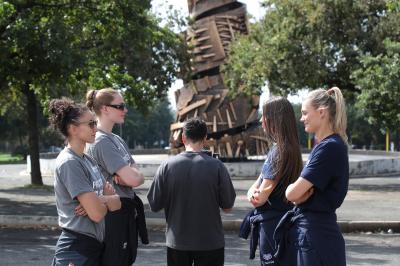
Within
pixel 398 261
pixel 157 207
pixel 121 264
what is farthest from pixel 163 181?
pixel 398 261

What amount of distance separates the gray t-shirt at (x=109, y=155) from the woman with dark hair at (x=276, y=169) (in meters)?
1.11

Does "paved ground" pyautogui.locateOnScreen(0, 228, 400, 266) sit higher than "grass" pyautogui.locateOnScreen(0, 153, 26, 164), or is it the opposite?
"grass" pyautogui.locateOnScreen(0, 153, 26, 164)

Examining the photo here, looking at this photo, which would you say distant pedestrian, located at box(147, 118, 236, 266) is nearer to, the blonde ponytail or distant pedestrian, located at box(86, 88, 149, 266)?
distant pedestrian, located at box(86, 88, 149, 266)

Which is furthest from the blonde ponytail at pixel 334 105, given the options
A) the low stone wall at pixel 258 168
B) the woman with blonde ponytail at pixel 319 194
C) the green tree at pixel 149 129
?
the green tree at pixel 149 129

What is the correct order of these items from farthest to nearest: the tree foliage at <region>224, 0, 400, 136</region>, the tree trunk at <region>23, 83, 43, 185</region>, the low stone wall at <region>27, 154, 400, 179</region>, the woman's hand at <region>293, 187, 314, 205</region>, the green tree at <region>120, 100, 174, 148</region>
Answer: the green tree at <region>120, 100, 174, 148</region> → the low stone wall at <region>27, 154, 400, 179</region> → the tree foliage at <region>224, 0, 400, 136</region> → the tree trunk at <region>23, 83, 43, 185</region> → the woman's hand at <region>293, 187, 314, 205</region>

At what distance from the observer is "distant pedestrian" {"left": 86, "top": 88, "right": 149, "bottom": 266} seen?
204 inches

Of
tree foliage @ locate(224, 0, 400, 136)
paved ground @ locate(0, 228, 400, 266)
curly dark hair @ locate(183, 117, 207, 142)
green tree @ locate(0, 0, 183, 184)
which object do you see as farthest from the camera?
tree foliage @ locate(224, 0, 400, 136)

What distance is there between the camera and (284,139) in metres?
4.65

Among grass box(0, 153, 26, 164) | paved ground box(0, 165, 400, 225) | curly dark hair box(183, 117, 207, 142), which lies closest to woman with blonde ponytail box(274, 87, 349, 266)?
curly dark hair box(183, 117, 207, 142)

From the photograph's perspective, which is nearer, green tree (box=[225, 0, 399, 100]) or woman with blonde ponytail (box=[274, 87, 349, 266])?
woman with blonde ponytail (box=[274, 87, 349, 266])

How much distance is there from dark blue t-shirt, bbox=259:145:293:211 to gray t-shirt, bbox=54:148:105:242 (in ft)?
3.82

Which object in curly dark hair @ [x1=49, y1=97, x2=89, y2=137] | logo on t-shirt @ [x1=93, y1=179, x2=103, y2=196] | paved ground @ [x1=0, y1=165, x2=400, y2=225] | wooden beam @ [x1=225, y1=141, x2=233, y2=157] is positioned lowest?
paved ground @ [x1=0, y1=165, x2=400, y2=225]

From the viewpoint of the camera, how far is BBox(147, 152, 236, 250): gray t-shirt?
5.25 meters

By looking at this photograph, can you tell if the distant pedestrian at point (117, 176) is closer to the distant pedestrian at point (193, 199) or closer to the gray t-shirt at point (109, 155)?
the gray t-shirt at point (109, 155)
